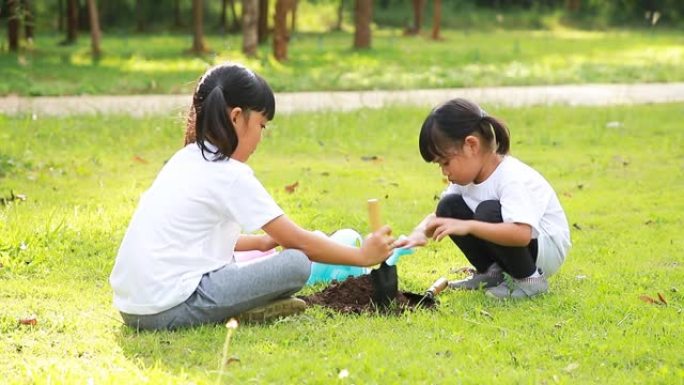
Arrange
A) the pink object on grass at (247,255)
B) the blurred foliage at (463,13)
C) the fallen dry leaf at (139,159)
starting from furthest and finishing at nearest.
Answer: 1. the blurred foliage at (463,13)
2. the fallen dry leaf at (139,159)
3. the pink object on grass at (247,255)

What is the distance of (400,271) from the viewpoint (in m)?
5.25

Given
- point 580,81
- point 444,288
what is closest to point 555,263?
point 444,288

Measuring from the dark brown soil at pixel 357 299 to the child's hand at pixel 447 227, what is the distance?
31 centimetres

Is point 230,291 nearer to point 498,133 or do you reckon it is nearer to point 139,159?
point 498,133

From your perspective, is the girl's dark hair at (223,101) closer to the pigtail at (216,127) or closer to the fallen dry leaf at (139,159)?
the pigtail at (216,127)

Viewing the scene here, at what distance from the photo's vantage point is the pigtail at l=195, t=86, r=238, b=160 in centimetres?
412

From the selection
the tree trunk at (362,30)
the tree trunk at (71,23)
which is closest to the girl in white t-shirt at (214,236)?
the tree trunk at (362,30)

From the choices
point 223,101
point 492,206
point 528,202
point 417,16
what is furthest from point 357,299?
point 417,16

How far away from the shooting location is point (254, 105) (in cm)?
415

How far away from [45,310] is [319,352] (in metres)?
1.34

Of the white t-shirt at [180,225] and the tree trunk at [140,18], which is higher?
the white t-shirt at [180,225]

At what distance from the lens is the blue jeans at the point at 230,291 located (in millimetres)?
4152

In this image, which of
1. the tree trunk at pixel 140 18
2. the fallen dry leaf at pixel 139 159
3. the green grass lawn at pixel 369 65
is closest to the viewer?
the fallen dry leaf at pixel 139 159

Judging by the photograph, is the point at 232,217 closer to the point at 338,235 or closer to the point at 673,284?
the point at 338,235
